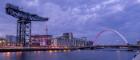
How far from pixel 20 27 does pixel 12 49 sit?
16.9 metres

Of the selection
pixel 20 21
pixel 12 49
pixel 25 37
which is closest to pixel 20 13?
pixel 20 21

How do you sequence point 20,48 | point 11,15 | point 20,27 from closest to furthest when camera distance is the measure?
1. point 11,15
2. point 20,27
3. point 20,48

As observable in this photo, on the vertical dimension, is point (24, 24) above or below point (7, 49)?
above

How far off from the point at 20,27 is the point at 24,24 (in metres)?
3.17

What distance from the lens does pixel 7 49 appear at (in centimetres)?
15988

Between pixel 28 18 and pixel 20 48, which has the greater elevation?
pixel 28 18

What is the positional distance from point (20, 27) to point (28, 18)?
5.15 meters

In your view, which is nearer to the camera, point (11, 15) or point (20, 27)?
point (11, 15)

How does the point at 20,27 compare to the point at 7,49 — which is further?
the point at 7,49

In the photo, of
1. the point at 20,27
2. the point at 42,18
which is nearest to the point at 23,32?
the point at 20,27

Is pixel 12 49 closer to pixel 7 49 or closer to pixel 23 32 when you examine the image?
pixel 7 49

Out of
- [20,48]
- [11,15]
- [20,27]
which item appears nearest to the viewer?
[11,15]

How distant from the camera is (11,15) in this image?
13900 cm

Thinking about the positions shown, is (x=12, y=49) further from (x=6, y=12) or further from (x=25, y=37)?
(x=6, y=12)
